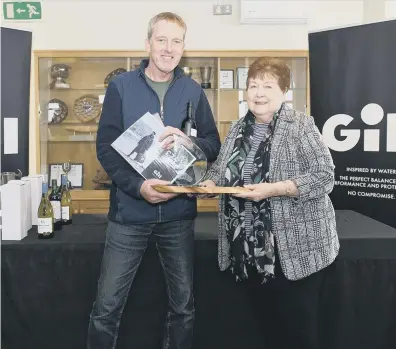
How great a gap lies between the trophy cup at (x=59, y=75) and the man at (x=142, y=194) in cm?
316

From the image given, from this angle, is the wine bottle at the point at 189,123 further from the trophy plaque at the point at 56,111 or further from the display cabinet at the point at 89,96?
the trophy plaque at the point at 56,111

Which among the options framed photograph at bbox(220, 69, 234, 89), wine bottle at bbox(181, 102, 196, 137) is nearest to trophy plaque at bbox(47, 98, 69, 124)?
framed photograph at bbox(220, 69, 234, 89)

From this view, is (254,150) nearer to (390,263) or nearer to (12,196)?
(390,263)

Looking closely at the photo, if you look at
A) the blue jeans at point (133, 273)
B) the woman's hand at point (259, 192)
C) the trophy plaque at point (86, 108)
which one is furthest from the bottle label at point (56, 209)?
the trophy plaque at point (86, 108)

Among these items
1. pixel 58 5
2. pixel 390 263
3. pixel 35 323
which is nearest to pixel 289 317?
pixel 390 263

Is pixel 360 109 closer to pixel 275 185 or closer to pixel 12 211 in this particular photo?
pixel 275 185

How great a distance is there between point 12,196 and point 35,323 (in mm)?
583

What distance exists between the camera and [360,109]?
10.6 feet

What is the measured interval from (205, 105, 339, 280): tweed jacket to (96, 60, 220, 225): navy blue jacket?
269 millimetres

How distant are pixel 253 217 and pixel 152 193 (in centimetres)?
41

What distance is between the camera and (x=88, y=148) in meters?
4.84

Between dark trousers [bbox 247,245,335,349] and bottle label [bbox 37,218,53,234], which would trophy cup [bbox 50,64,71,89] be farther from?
dark trousers [bbox 247,245,335,349]

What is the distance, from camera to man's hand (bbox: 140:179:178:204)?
63.9 inches

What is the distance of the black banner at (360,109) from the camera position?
10.2 feet
